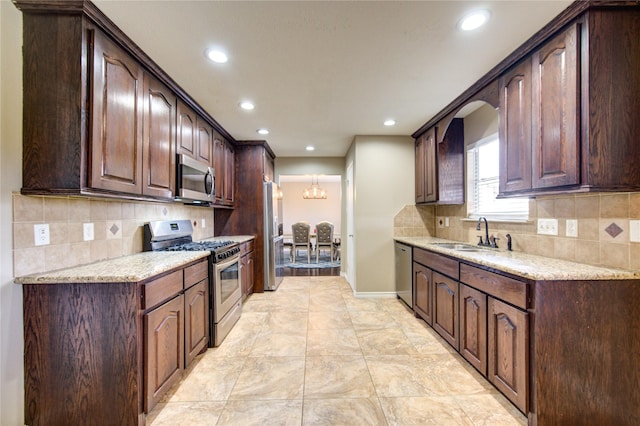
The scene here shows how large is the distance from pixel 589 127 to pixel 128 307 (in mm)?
2696

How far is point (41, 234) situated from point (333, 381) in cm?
205

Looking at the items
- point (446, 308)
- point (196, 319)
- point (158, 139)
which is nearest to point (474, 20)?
point (446, 308)

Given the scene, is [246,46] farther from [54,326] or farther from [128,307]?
[54,326]

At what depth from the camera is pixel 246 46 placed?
1805mm

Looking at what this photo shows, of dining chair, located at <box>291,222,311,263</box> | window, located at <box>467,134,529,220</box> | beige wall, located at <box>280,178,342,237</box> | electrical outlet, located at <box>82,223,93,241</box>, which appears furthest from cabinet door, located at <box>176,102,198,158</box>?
beige wall, located at <box>280,178,342,237</box>

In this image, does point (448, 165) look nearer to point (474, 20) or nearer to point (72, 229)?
point (474, 20)

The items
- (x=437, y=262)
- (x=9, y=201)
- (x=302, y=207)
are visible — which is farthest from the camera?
(x=302, y=207)

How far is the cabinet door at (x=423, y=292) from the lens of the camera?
279 centimetres

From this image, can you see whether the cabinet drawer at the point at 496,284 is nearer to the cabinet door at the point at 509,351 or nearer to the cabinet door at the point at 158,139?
the cabinet door at the point at 509,351

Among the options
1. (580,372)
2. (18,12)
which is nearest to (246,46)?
(18,12)

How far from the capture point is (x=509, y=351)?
1661mm

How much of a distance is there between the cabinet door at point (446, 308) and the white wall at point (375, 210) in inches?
49.1

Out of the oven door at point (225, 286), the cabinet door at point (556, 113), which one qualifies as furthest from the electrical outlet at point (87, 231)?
the cabinet door at point (556, 113)

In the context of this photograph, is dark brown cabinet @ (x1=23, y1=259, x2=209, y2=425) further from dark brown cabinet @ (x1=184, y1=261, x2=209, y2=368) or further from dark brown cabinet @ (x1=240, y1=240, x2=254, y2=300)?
dark brown cabinet @ (x1=240, y1=240, x2=254, y2=300)
